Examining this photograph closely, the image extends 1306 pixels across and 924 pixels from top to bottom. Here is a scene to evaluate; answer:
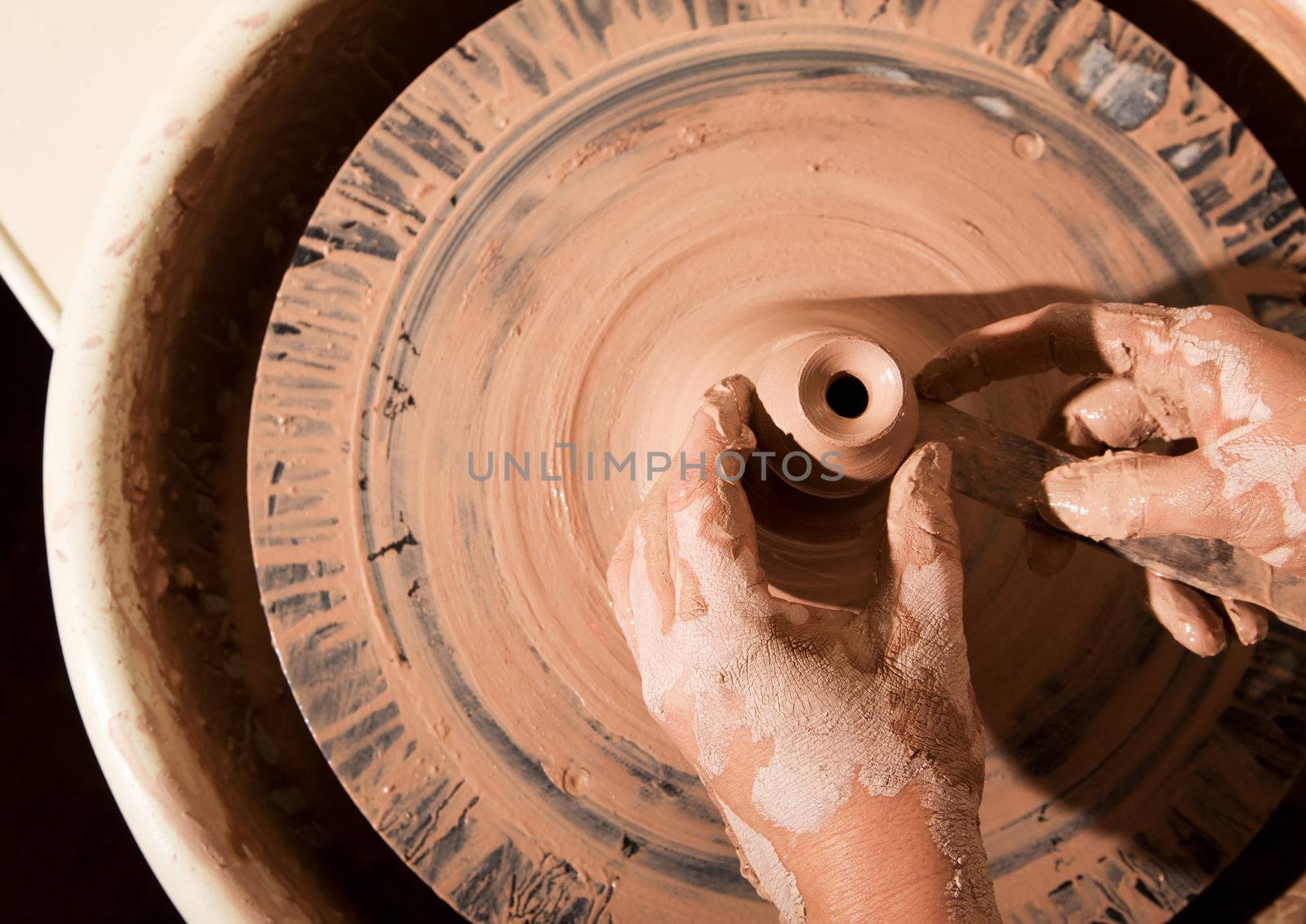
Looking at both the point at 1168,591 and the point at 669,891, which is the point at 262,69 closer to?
the point at 669,891

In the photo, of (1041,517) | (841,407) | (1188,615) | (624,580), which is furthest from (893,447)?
(1188,615)

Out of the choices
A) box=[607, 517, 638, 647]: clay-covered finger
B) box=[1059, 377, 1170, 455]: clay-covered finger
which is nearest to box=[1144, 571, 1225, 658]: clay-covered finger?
box=[1059, 377, 1170, 455]: clay-covered finger

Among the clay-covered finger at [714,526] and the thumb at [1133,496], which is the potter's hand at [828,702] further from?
the thumb at [1133,496]

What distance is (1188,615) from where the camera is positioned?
1.27 meters

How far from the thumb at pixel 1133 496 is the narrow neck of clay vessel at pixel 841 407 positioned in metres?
0.21

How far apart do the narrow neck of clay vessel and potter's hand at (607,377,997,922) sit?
0.19 feet

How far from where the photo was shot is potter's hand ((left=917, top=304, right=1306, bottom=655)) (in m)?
1.08

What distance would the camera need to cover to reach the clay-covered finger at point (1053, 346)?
3.97 feet

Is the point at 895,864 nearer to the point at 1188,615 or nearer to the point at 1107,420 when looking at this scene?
the point at 1188,615

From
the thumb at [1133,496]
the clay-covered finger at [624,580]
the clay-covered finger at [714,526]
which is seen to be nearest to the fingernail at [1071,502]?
the thumb at [1133,496]

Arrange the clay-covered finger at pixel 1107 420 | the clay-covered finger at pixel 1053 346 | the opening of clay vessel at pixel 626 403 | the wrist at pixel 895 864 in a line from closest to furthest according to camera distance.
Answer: the wrist at pixel 895 864, the clay-covered finger at pixel 1053 346, the clay-covered finger at pixel 1107 420, the opening of clay vessel at pixel 626 403

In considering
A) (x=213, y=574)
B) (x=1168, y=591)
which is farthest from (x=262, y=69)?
(x=1168, y=591)

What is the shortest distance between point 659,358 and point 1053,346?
608mm

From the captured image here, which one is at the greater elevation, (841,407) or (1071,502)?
(841,407)
